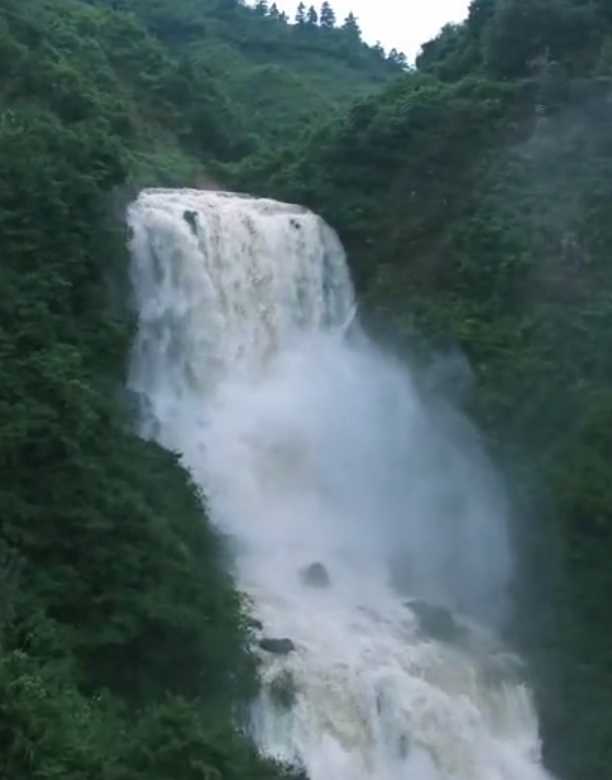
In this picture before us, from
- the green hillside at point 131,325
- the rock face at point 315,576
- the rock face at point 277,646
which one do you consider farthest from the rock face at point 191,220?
the rock face at point 277,646

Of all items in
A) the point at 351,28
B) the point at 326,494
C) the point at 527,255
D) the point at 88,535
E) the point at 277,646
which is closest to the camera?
the point at 88,535

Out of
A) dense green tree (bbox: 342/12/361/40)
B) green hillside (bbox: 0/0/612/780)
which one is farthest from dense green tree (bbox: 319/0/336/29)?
green hillside (bbox: 0/0/612/780)

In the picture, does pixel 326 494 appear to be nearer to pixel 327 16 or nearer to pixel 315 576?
pixel 315 576

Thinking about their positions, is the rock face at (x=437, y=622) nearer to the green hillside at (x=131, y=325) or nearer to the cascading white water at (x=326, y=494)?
the cascading white water at (x=326, y=494)

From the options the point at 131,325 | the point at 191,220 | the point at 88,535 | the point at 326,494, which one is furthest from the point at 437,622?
the point at 191,220

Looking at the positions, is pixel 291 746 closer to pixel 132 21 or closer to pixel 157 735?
pixel 157 735

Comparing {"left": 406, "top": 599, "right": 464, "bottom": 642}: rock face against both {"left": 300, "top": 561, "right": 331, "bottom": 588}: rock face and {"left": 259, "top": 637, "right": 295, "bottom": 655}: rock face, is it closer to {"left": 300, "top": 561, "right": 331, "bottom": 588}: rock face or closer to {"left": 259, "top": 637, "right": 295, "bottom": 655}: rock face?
{"left": 300, "top": 561, "right": 331, "bottom": 588}: rock face
